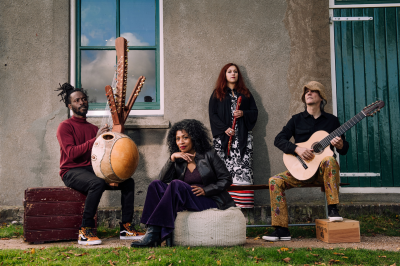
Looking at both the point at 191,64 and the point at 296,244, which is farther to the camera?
the point at 191,64

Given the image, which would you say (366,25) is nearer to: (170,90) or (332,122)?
(332,122)

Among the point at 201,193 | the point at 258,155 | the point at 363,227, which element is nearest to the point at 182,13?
the point at 258,155

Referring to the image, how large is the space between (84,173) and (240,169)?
6.80 feet

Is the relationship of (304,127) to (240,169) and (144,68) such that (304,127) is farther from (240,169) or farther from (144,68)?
(144,68)

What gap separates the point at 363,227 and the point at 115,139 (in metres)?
3.21

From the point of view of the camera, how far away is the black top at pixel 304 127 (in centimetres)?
411

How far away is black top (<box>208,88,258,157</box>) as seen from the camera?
4934 mm

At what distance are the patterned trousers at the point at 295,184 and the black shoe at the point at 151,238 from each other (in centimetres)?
132

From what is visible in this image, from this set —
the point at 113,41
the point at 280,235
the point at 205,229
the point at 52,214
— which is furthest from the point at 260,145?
the point at 52,214

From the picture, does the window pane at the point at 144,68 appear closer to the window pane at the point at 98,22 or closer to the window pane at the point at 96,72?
the window pane at the point at 96,72

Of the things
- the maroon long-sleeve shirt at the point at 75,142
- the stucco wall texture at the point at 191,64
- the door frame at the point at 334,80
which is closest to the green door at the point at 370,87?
the door frame at the point at 334,80

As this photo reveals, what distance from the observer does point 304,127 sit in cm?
423

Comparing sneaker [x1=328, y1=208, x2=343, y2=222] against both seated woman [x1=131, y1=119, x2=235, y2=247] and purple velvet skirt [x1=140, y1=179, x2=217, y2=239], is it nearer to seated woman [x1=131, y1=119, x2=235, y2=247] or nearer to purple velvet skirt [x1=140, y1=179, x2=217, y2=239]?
seated woman [x1=131, y1=119, x2=235, y2=247]

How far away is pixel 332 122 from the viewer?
4.15 m
